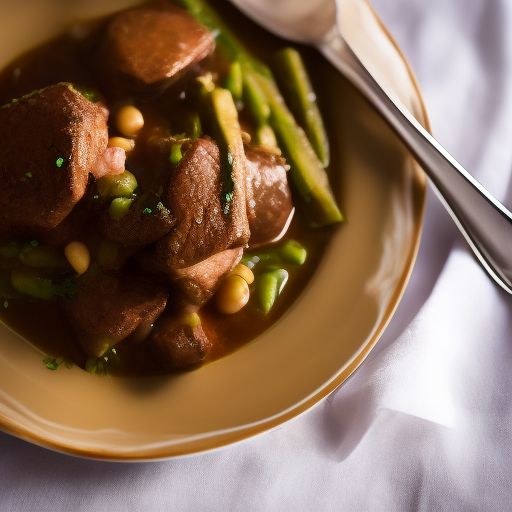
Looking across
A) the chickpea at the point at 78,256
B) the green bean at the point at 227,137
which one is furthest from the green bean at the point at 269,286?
the chickpea at the point at 78,256

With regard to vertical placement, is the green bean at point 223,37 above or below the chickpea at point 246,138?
above

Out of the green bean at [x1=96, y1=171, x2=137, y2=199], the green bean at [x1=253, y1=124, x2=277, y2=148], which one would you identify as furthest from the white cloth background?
the green bean at [x1=96, y1=171, x2=137, y2=199]

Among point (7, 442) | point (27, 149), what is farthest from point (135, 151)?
point (7, 442)

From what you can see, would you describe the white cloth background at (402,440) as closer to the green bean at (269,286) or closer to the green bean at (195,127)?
the green bean at (269,286)

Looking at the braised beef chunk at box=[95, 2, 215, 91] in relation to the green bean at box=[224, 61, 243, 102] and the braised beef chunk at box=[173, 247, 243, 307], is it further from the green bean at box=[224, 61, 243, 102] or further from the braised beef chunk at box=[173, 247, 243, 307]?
the braised beef chunk at box=[173, 247, 243, 307]

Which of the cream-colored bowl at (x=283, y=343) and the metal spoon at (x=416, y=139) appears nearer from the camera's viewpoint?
the cream-colored bowl at (x=283, y=343)

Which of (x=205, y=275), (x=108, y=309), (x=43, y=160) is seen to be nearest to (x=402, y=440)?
(x=205, y=275)
